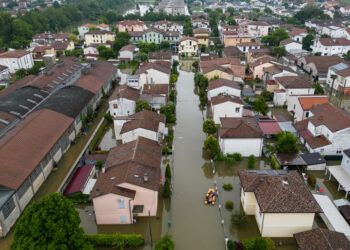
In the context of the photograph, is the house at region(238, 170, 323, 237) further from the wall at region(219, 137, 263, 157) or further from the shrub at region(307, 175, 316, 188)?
the wall at region(219, 137, 263, 157)

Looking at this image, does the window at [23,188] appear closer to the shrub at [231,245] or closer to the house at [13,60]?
the shrub at [231,245]

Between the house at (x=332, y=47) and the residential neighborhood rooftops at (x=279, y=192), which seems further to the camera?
the house at (x=332, y=47)

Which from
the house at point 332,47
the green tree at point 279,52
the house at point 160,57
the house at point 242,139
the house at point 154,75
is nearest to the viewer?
the house at point 242,139

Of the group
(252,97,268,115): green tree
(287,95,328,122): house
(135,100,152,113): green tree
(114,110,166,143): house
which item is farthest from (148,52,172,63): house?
(287,95,328,122): house

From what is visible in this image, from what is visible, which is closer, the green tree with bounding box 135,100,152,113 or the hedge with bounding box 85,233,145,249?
the hedge with bounding box 85,233,145,249

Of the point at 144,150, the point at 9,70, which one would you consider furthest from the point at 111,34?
the point at 144,150

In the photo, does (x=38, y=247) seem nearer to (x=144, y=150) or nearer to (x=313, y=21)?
(x=144, y=150)

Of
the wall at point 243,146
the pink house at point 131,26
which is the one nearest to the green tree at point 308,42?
the pink house at point 131,26

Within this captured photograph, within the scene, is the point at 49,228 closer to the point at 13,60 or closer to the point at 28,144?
the point at 28,144
